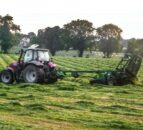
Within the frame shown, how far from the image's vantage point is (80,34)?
117 meters

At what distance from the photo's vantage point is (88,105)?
14164 millimetres

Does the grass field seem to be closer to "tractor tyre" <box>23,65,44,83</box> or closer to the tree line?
"tractor tyre" <box>23,65,44,83</box>

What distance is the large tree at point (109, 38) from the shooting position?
374ft

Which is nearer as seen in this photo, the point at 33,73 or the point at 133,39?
the point at 33,73

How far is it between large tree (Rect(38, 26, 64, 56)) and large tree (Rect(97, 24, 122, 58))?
→ 36.5 feet

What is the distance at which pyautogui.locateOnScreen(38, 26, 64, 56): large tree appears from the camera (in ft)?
366

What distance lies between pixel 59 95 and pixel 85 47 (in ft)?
303

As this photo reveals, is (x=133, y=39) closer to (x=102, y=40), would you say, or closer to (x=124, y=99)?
(x=102, y=40)

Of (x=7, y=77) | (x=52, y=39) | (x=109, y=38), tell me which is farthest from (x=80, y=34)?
(x=7, y=77)

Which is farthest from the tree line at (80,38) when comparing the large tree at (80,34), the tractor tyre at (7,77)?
the tractor tyre at (7,77)

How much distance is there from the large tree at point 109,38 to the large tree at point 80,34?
297 cm

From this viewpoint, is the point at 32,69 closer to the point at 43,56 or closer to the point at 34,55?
the point at 34,55

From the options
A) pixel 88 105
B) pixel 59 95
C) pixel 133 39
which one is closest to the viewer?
pixel 88 105

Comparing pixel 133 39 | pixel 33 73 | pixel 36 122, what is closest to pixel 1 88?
pixel 33 73
